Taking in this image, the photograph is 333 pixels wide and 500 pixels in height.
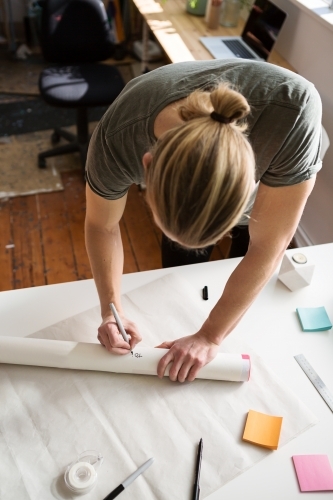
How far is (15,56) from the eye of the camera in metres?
3.77

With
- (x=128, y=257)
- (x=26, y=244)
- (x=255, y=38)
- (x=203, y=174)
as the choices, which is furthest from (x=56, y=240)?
(x=203, y=174)

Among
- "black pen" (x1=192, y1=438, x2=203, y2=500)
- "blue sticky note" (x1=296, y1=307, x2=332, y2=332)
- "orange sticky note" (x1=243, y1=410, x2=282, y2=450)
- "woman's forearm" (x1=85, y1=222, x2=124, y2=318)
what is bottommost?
"black pen" (x1=192, y1=438, x2=203, y2=500)

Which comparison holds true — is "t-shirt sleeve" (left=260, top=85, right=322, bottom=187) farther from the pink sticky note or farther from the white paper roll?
the pink sticky note

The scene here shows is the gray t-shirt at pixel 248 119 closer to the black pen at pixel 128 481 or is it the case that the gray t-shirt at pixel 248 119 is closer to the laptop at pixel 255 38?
the black pen at pixel 128 481

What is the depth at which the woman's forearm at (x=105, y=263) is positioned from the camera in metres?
1.10

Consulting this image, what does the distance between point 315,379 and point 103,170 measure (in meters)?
0.64

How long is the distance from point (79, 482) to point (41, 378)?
242mm

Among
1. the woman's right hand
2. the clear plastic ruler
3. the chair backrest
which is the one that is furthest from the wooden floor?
the clear plastic ruler

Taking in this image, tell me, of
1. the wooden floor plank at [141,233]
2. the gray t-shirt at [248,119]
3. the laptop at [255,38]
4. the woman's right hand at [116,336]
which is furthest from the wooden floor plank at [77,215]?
the gray t-shirt at [248,119]

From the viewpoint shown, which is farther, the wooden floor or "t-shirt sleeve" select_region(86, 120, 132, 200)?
the wooden floor

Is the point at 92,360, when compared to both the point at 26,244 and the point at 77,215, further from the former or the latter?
the point at 77,215

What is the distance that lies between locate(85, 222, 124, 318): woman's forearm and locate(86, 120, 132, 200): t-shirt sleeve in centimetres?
12

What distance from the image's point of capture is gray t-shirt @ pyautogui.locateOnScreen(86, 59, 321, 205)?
913mm

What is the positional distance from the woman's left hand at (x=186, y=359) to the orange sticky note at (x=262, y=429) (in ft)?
0.46
